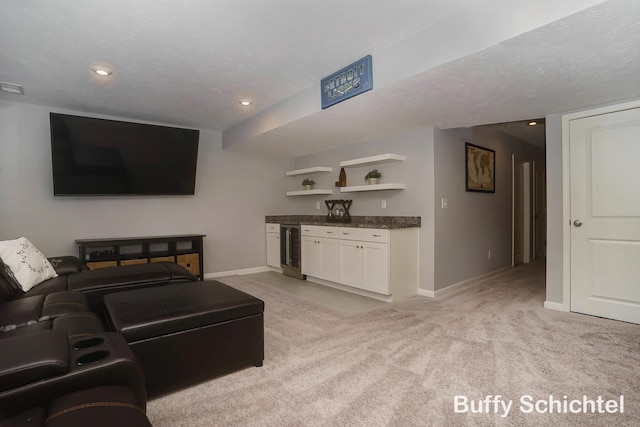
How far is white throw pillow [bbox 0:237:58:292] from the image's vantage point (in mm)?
2418

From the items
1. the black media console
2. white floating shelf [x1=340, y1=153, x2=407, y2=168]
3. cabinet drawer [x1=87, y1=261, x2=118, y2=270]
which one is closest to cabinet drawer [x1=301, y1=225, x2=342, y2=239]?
white floating shelf [x1=340, y1=153, x2=407, y2=168]

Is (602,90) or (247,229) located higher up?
(602,90)

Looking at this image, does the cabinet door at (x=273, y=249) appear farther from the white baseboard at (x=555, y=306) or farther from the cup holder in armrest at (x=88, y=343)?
the cup holder in armrest at (x=88, y=343)

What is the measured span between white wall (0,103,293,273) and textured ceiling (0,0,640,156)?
60cm

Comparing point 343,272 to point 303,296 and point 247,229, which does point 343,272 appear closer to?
point 303,296

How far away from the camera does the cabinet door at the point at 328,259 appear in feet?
14.0

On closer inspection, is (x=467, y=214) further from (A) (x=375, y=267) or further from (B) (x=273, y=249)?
(B) (x=273, y=249)

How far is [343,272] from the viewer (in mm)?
4172

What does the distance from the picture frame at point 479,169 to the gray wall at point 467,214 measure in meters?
0.09

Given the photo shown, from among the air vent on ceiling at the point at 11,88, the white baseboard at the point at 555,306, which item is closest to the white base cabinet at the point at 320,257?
the white baseboard at the point at 555,306

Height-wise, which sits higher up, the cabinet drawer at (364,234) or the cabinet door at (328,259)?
the cabinet drawer at (364,234)

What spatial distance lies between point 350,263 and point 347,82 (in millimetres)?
2178

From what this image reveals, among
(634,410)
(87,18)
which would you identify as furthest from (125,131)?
(634,410)

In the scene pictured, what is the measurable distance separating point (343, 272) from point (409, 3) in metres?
3.01
